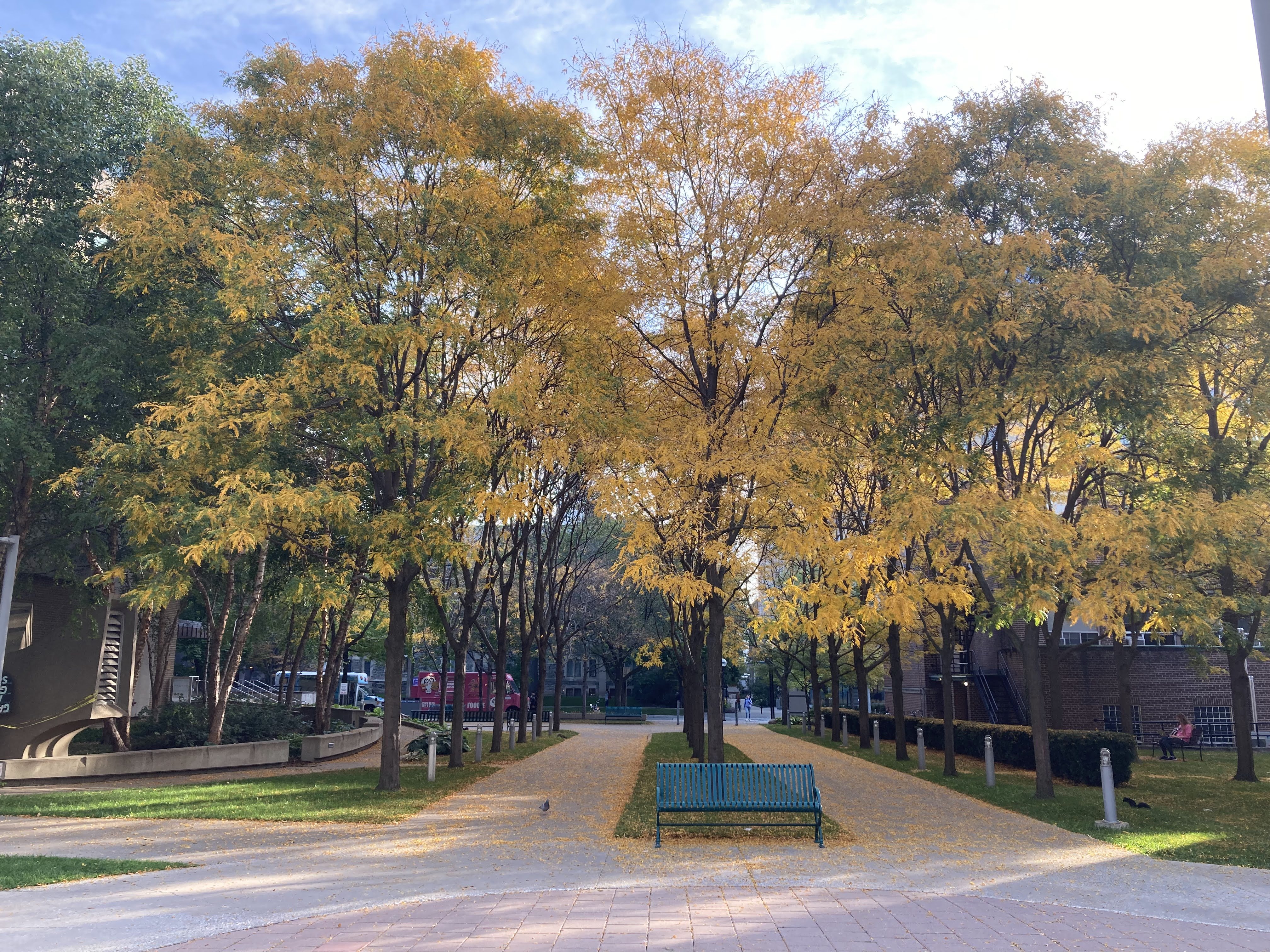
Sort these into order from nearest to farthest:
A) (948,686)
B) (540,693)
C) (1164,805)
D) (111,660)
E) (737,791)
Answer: (737,791), (1164,805), (948,686), (111,660), (540,693)

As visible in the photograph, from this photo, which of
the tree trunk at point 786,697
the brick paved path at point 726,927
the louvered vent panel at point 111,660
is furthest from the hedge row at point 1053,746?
the louvered vent panel at point 111,660

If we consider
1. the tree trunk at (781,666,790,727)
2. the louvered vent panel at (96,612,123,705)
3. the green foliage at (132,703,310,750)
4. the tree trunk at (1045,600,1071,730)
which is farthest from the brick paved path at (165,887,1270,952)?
the tree trunk at (781,666,790,727)

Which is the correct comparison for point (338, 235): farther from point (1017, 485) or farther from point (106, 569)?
point (1017, 485)

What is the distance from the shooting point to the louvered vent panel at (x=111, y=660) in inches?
832

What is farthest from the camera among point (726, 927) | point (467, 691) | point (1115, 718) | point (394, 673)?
point (467, 691)

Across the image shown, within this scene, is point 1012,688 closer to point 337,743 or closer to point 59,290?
point 337,743

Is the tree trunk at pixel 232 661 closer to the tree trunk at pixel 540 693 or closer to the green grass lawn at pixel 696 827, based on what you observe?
the tree trunk at pixel 540 693

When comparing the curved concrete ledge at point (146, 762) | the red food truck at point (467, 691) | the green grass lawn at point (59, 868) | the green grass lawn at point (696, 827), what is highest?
the green grass lawn at point (59, 868)

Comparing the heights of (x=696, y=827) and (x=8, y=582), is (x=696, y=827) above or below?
below

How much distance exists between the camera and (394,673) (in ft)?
56.3

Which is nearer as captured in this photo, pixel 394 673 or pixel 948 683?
pixel 394 673

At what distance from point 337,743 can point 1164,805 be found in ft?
70.0

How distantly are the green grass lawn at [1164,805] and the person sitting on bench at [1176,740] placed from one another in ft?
3.16

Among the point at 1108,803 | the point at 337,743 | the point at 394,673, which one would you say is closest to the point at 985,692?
the point at 1108,803
